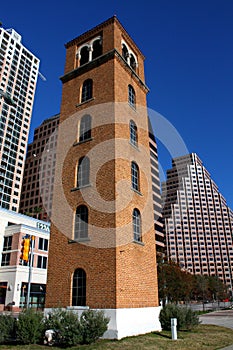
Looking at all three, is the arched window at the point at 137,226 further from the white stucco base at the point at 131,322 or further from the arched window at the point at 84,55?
the arched window at the point at 84,55

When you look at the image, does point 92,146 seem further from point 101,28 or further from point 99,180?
point 101,28

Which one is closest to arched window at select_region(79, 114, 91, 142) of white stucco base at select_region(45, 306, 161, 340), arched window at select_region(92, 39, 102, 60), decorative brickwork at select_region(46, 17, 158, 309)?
decorative brickwork at select_region(46, 17, 158, 309)

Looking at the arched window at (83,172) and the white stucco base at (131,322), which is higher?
the arched window at (83,172)

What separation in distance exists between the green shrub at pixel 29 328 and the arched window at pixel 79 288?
232cm

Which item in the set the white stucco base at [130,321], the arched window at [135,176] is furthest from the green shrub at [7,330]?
the arched window at [135,176]

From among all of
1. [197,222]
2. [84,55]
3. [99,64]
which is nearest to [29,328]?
[99,64]

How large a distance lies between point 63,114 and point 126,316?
533 inches

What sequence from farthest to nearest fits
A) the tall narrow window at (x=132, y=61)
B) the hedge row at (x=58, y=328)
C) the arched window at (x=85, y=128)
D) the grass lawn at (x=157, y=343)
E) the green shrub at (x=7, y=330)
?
the tall narrow window at (x=132, y=61), the arched window at (x=85, y=128), the green shrub at (x=7, y=330), the hedge row at (x=58, y=328), the grass lawn at (x=157, y=343)

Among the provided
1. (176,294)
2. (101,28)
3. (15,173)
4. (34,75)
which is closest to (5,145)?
(15,173)

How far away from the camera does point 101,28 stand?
22156 mm

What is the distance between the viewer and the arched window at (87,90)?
65.7 feet

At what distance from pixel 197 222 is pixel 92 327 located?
546ft

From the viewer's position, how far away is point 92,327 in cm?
1200

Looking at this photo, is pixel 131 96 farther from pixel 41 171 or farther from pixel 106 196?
pixel 41 171
